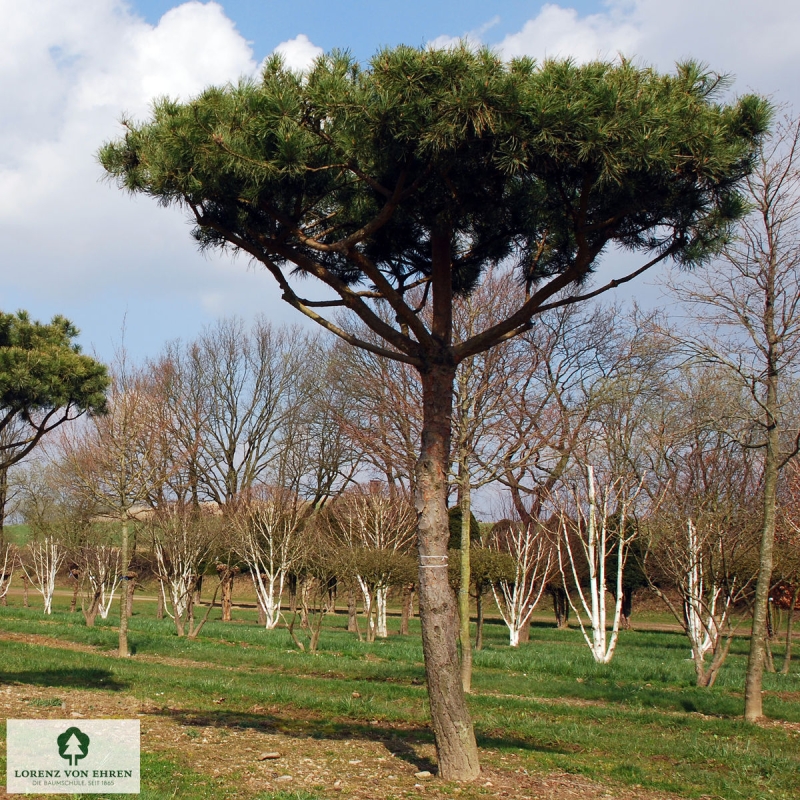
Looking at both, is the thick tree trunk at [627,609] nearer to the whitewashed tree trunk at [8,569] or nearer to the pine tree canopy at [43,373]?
the whitewashed tree trunk at [8,569]

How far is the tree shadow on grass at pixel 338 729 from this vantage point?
6.28m

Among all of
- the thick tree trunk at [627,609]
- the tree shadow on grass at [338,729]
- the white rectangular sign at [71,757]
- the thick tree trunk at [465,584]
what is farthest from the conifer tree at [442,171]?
the thick tree trunk at [627,609]

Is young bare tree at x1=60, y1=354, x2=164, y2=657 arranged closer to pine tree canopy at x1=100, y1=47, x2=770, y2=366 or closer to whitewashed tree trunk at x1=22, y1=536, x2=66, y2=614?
pine tree canopy at x1=100, y1=47, x2=770, y2=366

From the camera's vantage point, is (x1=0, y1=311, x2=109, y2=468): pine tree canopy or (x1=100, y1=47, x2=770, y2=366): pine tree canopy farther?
(x1=0, y1=311, x2=109, y2=468): pine tree canopy

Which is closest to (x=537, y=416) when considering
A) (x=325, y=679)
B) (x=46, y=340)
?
(x=325, y=679)

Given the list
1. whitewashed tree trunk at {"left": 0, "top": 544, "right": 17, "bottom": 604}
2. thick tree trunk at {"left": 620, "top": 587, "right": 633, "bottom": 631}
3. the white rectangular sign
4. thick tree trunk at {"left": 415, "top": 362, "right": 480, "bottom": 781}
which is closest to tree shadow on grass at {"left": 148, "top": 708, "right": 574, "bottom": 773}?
thick tree trunk at {"left": 415, "top": 362, "right": 480, "bottom": 781}

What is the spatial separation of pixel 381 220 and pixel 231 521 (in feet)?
65.0

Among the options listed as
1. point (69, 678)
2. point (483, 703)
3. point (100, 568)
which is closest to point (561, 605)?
point (100, 568)

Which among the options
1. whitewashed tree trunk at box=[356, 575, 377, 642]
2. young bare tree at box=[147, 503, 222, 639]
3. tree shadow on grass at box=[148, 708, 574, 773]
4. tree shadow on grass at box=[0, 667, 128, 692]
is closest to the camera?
tree shadow on grass at box=[148, 708, 574, 773]

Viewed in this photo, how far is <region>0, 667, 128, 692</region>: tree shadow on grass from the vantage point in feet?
28.8

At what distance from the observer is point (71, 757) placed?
4895 mm

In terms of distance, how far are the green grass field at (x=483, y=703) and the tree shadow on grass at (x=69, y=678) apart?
0.02 meters

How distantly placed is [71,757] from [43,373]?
6.23m

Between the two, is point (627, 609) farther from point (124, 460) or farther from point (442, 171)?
point (442, 171)
